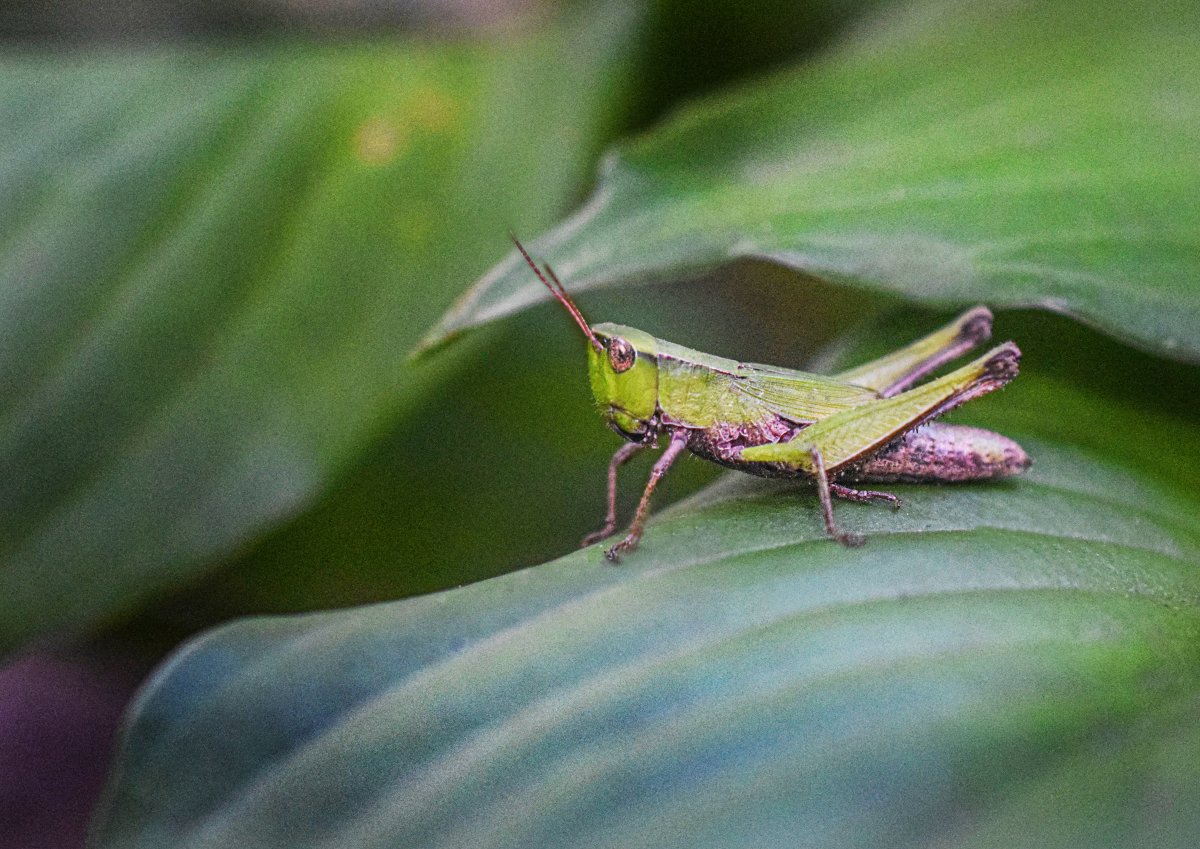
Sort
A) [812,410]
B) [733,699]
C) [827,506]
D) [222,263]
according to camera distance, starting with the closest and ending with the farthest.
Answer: [733,699] → [827,506] → [812,410] → [222,263]

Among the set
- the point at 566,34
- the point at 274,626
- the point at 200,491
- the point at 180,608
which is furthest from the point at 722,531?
the point at 566,34

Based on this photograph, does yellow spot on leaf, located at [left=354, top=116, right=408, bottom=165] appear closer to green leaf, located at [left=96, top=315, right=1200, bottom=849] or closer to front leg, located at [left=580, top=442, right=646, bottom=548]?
front leg, located at [left=580, top=442, right=646, bottom=548]

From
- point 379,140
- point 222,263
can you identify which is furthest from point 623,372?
point 379,140

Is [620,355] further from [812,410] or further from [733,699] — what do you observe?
[733,699]

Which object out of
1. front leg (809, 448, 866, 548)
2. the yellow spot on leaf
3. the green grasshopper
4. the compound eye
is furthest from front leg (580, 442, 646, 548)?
the yellow spot on leaf

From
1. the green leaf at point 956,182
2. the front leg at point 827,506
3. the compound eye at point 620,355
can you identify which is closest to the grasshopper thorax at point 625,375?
the compound eye at point 620,355

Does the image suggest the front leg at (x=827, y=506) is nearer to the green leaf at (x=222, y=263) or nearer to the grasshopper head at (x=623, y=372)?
the grasshopper head at (x=623, y=372)

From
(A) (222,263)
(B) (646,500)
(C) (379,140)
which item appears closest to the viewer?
(B) (646,500)
